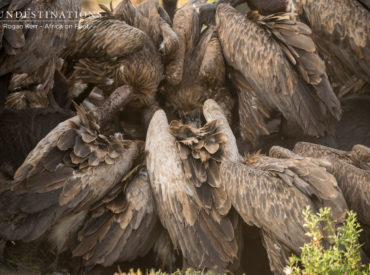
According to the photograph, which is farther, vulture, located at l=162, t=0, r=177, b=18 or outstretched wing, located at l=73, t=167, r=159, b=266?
vulture, located at l=162, t=0, r=177, b=18

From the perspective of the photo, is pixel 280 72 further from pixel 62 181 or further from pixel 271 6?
pixel 62 181

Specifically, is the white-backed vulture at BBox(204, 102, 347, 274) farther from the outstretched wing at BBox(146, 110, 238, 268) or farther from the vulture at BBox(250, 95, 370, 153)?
the vulture at BBox(250, 95, 370, 153)

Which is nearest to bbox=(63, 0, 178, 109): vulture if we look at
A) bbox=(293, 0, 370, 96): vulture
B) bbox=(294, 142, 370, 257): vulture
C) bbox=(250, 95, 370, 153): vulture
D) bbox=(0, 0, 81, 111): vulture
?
bbox=(0, 0, 81, 111): vulture

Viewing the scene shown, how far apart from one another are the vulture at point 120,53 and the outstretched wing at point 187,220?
1.00m

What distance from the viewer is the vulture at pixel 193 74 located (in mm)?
3865

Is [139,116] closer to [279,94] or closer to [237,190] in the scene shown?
[279,94]

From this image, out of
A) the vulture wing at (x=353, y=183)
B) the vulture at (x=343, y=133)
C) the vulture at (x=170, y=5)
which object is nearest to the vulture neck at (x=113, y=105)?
the vulture at (x=343, y=133)

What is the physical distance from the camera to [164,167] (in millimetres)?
2904

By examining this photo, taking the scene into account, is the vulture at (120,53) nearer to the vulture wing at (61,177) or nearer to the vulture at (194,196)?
the vulture wing at (61,177)

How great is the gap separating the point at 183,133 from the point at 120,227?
74cm

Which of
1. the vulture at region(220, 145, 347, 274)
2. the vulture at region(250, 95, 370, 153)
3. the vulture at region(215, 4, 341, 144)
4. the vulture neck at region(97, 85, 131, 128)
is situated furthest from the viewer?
the vulture at region(250, 95, 370, 153)

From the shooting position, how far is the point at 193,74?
405 centimetres

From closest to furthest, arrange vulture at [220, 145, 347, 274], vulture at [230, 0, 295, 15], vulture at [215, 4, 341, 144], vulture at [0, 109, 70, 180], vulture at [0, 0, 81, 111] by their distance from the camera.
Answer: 1. vulture at [220, 145, 347, 274]
2. vulture at [0, 0, 81, 111]
3. vulture at [0, 109, 70, 180]
4. vulture at [215, 4, 341, 144]
5. vulture at [230, 0, 295, 15]

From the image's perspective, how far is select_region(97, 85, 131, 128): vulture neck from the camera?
143 inches
